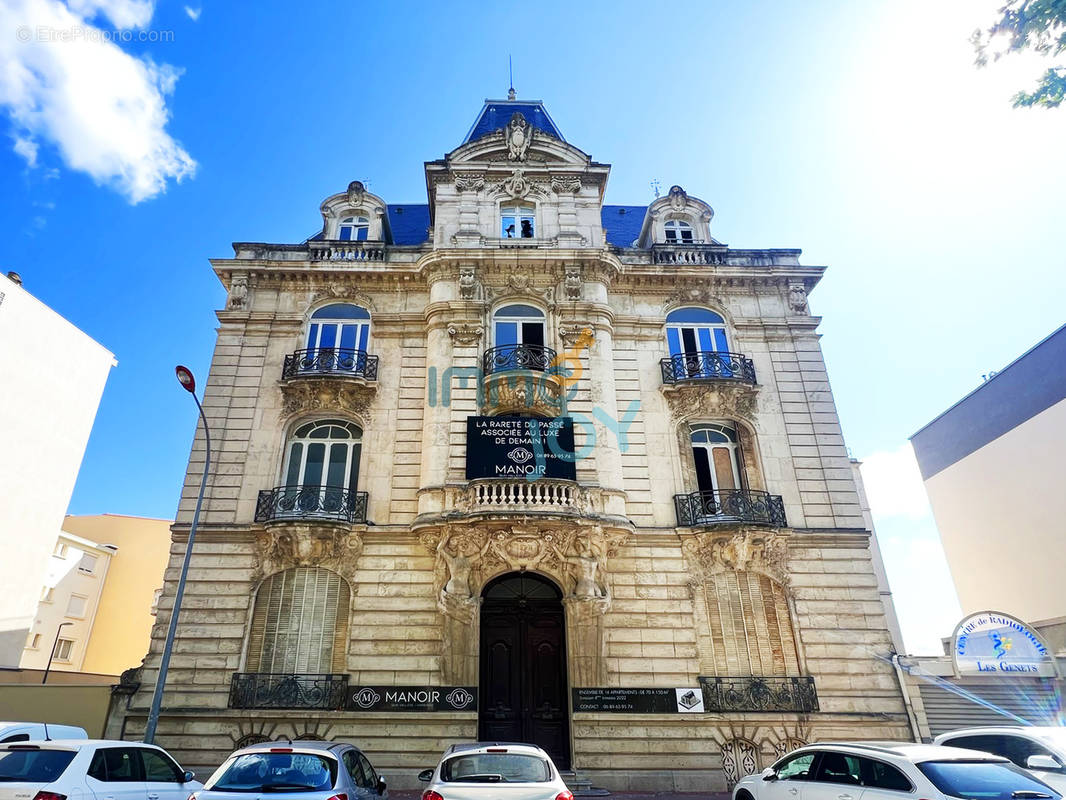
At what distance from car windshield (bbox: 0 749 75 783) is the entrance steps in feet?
30.5

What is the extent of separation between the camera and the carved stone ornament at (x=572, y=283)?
61.8 feet

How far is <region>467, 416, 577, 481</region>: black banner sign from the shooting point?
1598cm

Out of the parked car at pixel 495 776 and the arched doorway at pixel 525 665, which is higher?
the arched doorway at pixel 525 665

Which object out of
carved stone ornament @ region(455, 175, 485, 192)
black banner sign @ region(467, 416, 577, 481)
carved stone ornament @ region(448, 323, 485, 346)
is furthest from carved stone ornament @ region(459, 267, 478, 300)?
black banner sign @ region(467, 416, 577, 481)

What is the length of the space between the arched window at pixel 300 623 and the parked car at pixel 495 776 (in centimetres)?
771

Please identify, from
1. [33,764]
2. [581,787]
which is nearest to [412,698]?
[581,787]

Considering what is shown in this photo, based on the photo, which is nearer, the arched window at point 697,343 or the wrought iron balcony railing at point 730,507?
the wrought iron balcony railing at point 730,507

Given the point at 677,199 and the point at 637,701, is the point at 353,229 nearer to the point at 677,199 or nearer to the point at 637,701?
the point at 677,199

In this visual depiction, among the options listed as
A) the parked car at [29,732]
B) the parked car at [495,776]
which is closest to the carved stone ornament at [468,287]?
the parked car at [495,776]

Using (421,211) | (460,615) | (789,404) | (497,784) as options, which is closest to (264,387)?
(460,615)

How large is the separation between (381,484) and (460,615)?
13.8ft

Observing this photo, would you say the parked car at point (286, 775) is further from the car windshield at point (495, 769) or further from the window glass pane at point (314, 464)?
the window glass pane at point (314, 464)

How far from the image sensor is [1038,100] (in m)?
8.52

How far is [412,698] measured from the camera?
13945 millimetres
